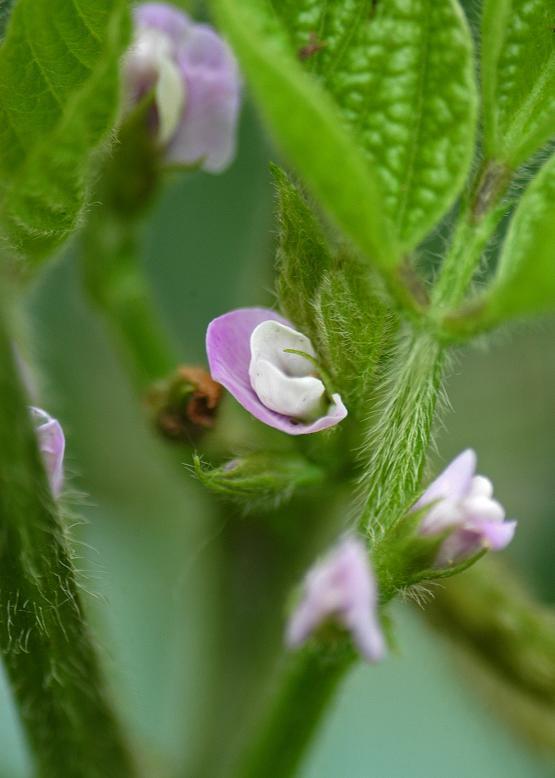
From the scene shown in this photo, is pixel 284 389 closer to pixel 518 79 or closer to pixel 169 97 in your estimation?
pixel 518 79

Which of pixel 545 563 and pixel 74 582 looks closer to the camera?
pixel 74 582

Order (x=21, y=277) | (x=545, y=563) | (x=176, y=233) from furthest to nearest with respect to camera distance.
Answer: (x=176, y=233) < (x=545, y=563) < (x=21, y=277)

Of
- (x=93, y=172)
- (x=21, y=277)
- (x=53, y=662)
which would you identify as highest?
(x=93, y=172)

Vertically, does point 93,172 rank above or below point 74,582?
above

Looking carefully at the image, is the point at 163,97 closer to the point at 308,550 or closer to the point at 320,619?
the point at 308,550

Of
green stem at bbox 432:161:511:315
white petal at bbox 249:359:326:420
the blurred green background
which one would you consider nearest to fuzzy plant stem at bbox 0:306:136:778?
white petal at bbox 249:359:326:420

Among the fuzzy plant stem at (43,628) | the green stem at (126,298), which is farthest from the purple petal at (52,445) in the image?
the green stem at (126,298)

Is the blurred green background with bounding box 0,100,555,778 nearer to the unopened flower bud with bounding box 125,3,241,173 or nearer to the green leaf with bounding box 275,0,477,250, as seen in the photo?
the unopened flower bud with bounding box 125,3,241,173

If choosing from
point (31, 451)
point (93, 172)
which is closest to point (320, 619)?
point (31, 451)
